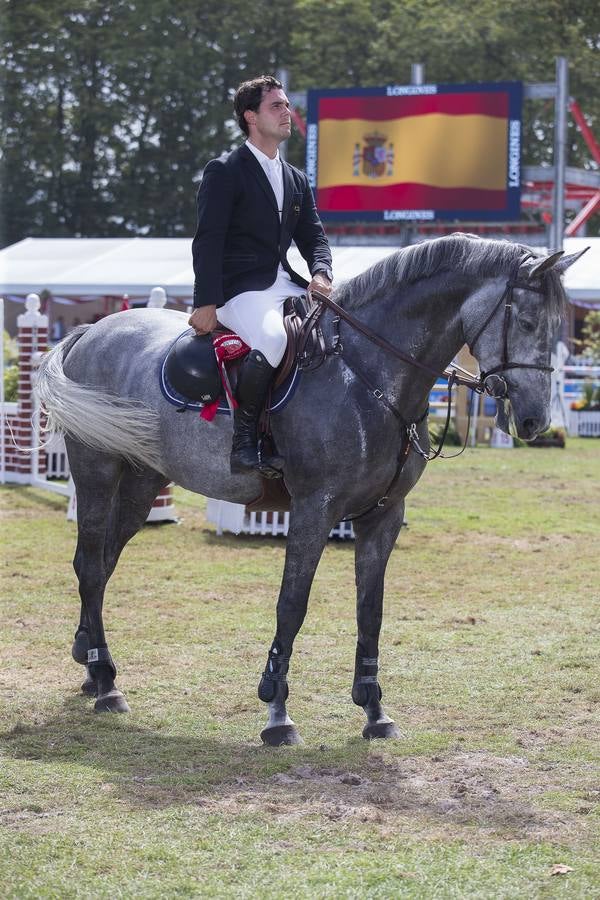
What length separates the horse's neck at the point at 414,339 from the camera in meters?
5.35

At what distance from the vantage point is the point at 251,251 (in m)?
5.61

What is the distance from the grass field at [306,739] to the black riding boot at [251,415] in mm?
1243

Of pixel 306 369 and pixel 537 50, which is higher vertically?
pixel 537 50

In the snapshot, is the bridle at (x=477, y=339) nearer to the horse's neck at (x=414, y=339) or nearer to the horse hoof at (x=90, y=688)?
the horse's neck at (x=414, y=339)

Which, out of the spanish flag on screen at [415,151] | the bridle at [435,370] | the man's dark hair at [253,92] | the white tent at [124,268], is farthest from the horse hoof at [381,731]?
the spanish flag on screen at [415,151]

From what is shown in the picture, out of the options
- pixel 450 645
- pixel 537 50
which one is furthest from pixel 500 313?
pixel 537 50

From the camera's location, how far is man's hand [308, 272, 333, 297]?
5582mm

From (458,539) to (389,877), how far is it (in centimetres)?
773

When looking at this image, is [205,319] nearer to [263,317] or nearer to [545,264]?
[263,317]

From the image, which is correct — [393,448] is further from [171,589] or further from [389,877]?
[171,589]

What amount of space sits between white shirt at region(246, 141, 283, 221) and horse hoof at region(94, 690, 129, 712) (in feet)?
8.19

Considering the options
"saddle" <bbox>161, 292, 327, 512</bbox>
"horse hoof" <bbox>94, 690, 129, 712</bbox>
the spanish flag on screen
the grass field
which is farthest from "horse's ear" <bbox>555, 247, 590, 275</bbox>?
the spanish flag on screen

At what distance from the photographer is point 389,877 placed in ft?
12.4

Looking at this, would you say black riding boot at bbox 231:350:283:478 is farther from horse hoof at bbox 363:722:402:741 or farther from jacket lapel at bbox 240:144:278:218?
horse hoof at bbox 363:722:402:741
